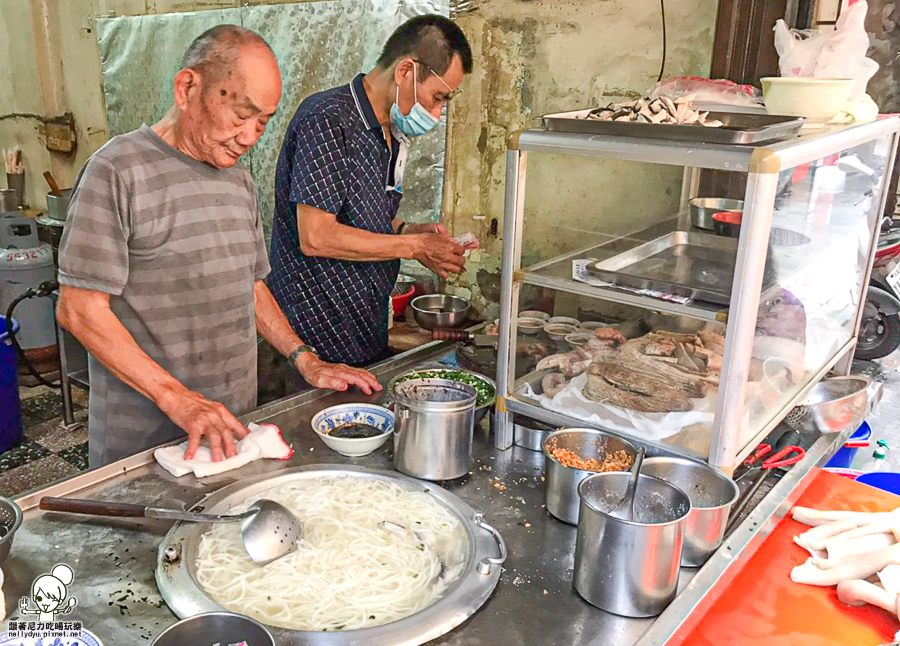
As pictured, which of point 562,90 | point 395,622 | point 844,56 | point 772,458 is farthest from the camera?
point 562,90

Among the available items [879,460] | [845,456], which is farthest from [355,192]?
[879,460]

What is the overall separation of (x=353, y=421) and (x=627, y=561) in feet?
3.46

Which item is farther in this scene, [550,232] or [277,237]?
[277,237]

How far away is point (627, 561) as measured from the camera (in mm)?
1479

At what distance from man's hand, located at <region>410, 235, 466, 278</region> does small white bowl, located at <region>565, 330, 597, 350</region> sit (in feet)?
3.39

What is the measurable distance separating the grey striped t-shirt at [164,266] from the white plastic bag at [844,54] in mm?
2056

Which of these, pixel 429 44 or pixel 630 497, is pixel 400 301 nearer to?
pixel 429 44

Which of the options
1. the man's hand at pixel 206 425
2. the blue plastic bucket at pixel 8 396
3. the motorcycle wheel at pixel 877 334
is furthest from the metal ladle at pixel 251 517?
the blue plastic bucket at pixel 8 396

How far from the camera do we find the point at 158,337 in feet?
7.73

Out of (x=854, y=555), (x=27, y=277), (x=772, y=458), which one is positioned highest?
(x=772, y=458)

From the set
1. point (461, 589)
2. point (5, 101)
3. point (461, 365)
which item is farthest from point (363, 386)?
point (5, 101)

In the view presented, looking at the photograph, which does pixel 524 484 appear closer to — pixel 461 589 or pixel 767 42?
pixel 461 589

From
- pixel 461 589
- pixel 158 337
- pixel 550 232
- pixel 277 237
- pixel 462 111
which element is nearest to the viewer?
pixel 461 589

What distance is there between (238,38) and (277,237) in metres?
1.21
